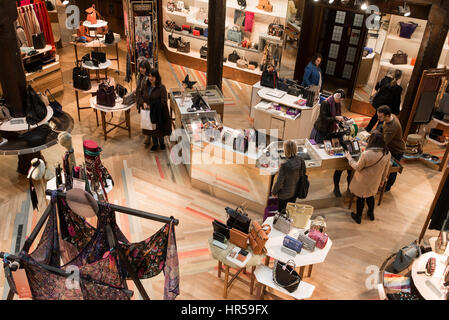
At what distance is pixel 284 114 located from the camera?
830 centimetres

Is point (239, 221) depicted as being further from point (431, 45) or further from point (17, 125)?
point (431, 45)

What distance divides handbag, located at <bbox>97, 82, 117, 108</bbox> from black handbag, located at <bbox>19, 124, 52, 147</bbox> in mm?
1355

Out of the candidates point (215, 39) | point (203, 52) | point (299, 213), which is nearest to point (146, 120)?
point (215, 39)

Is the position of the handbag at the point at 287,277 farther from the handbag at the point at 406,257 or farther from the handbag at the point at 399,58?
the handbag at the point at 399,58

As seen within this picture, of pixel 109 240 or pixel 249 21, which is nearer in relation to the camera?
pixel 109 240

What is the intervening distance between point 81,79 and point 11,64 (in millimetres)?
2040

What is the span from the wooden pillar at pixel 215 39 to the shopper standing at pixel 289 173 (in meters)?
4.08

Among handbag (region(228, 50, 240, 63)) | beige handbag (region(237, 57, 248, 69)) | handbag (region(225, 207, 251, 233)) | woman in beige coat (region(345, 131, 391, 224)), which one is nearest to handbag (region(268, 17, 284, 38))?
beige handbag (region(237, 57, 248, 69))

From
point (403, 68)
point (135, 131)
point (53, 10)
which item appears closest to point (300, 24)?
point (403, 68)

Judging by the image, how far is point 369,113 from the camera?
9969 millimetres

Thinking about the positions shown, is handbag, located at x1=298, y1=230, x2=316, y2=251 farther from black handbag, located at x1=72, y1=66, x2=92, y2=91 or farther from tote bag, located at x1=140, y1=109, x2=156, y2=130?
black handbag, located at x1=72, y1=66, x2=92, y2=91

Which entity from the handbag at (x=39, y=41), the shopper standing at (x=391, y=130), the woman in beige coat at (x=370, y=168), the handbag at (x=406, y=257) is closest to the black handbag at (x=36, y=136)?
the handbag at (x=39, y=41)

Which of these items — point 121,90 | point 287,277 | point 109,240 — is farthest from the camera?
point 121,90

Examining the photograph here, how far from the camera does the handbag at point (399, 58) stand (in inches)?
350
